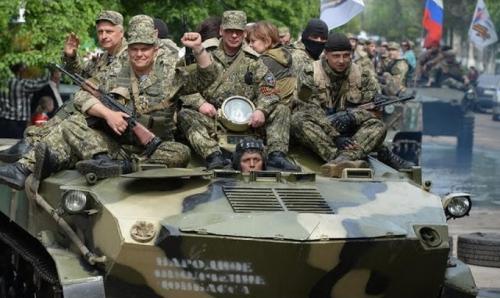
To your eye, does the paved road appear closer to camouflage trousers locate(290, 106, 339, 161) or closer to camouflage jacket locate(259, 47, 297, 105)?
camouflage trousers locate(290, 106, 339, 161)

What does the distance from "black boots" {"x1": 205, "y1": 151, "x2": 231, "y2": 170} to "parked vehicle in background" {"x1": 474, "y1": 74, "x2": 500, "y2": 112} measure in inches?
1228

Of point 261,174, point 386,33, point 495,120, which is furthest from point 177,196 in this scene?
point 386,33

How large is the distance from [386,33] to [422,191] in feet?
217

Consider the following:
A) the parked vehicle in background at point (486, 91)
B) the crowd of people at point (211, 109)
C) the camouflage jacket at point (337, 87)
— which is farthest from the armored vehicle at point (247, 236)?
the parked vehicle in background at point (486, 91)

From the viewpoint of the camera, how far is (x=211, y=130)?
10.9 metres

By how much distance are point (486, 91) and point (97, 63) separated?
31.4 m

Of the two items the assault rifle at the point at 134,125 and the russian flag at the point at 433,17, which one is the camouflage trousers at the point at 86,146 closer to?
the assault rifle at the point at 134,125

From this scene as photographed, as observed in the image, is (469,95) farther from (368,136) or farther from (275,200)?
(275,200)

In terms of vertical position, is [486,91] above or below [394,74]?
below

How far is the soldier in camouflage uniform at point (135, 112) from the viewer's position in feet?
34.9

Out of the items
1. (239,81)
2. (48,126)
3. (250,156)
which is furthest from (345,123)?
(48,126)

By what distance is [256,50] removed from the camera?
11.9 meters

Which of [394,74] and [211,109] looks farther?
[394,74]

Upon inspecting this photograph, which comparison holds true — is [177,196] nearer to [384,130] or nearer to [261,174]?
[261,174]
